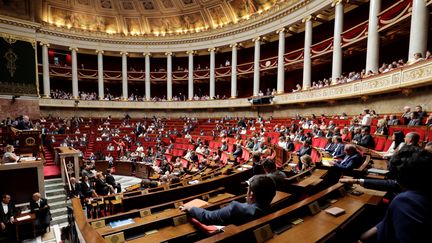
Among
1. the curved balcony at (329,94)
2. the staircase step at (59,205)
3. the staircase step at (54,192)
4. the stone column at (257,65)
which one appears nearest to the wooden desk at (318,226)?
the curved balcony at (329,94)

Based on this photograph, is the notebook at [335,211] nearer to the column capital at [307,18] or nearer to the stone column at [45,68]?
the column capital at [307,18]

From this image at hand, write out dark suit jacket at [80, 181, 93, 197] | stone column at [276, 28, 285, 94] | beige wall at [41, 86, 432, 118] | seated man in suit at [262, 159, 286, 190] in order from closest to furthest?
seated man in suit at [262, 159, 286, 190], dark suit jacket at [80, 181, 93, 197], beige wall at [41, 86, 432, 118], stone column at [276, 28, 285, 94]

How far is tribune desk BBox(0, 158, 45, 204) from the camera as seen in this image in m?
6.51

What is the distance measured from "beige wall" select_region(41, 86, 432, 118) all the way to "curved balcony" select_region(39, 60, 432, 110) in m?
0.54

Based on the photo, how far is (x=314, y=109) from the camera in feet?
45.9

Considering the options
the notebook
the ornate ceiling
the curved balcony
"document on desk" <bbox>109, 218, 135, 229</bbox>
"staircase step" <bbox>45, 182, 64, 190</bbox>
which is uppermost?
the ornate ceiling

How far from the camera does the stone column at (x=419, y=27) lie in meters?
7.77

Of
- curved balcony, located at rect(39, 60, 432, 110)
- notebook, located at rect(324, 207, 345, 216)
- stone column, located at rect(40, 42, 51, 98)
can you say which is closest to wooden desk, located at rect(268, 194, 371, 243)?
notebook, located at rect(324, 207, 345, 216)

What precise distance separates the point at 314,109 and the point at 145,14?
18.8m

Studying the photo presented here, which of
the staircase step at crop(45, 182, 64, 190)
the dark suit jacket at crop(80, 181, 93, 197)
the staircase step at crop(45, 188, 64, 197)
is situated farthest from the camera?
the staircase step at crop(45, 182, 64, 190)

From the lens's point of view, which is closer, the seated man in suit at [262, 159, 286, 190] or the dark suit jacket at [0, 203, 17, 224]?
the seated man in suit at [262, 159, 286, 190]

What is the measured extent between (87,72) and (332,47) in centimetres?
2204

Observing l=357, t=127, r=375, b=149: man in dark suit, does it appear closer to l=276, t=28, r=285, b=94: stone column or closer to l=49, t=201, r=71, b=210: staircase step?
l=49, t=201, r=71, b=210: staircase step

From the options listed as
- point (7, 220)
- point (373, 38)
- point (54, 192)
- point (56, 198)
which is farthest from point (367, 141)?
point (54, 192)
